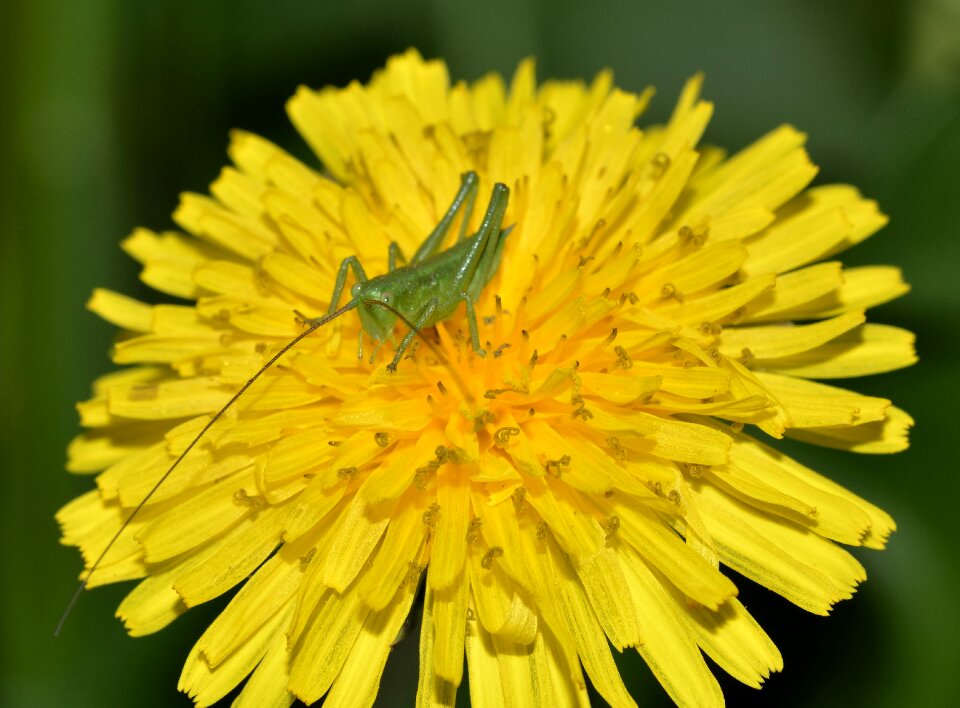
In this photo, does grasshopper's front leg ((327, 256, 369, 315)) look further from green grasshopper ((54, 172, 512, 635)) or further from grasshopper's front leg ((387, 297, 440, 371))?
grasshopper's front leg ((387, 297, 440, 371))

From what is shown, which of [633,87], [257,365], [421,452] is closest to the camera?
[421,452]

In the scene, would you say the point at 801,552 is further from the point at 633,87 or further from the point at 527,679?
the point at 633,87

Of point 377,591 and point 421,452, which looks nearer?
point 377,591

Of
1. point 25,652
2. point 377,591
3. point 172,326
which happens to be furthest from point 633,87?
point 25,652

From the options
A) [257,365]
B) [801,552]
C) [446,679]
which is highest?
[257,365]

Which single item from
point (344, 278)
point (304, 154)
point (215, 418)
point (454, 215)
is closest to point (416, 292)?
→ point (344, 278)

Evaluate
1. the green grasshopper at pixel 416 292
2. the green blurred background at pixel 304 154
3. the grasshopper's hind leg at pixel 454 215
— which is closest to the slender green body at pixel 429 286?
the green grasshopper at pixel 416 292

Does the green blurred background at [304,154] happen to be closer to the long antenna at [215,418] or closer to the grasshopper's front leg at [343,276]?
the long antenna at [215,418]
